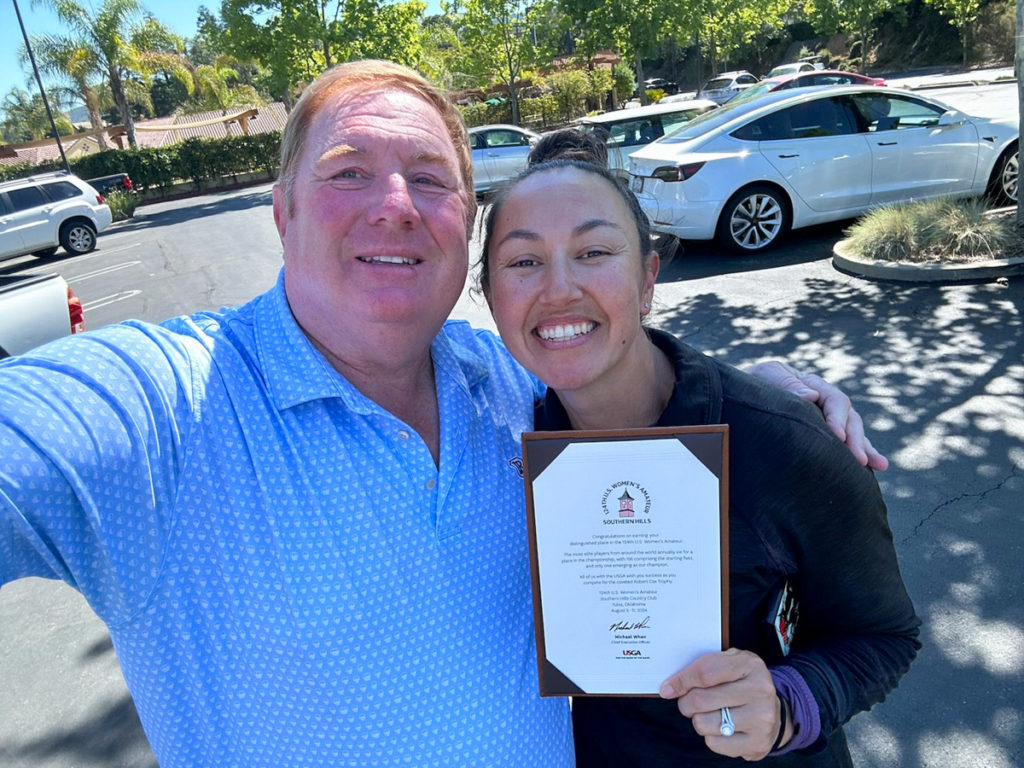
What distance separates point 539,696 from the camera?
4.60 feet

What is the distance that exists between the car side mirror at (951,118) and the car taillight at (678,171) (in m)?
A: 3.10

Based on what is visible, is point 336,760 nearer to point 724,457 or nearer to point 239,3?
point 724,457

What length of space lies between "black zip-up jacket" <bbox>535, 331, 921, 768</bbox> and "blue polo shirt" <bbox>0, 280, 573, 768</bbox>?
38 centimetres

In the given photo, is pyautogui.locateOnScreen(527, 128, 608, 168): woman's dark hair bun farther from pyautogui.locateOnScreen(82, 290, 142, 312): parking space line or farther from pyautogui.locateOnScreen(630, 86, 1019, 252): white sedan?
pyautogui.locateOnScreen(82, 290, 142, 312): parking space line

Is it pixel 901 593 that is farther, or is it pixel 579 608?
pixel 901 593

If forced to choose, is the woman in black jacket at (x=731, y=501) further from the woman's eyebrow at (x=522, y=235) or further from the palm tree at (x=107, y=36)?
the palm tree at (x=107, y=36)

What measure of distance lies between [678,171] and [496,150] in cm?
742

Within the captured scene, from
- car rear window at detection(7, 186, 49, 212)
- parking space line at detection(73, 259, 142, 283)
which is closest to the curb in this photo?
parking space line at detection(73, 259, 142, 283)

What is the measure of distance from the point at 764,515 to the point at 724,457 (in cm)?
25

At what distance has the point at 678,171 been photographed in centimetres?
835

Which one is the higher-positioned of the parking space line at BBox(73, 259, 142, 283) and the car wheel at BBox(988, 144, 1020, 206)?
the car wheel at BBox(988, 144, 1020, 206)

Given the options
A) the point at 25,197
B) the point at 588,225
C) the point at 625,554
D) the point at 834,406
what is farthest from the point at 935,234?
the point at 25,197

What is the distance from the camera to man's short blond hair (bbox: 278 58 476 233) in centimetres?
163

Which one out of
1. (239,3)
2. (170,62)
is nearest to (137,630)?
(239,3)
